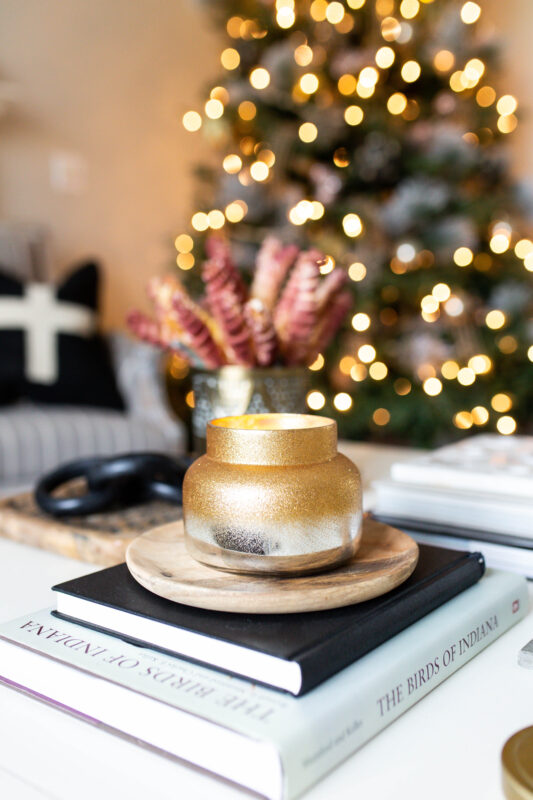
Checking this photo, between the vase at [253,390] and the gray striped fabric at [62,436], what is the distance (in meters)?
0.81

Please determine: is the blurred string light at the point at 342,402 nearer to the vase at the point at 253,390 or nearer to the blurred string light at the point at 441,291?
the blurred string light at the point at 441,291

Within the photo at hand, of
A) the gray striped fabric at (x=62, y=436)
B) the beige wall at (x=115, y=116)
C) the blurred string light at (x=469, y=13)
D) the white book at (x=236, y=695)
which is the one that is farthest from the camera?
the beige wall at (x=115, y=116)

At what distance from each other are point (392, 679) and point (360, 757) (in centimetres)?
4

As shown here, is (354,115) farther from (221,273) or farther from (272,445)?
(272,445)

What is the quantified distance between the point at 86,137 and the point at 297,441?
2.35 m

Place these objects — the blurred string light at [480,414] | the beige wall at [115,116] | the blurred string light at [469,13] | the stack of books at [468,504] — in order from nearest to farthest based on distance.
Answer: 1. the stack of books at [468,504]
2. the blurred string light at [480,414]
3. the blurred string light at [469,13]
4. the beige wall at [115,116]

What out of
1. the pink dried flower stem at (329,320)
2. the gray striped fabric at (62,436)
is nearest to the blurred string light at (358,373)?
the gray striped fabric at (62,436)

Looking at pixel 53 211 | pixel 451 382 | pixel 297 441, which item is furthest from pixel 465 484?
pixel 53 211

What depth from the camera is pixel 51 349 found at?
1.77 meters

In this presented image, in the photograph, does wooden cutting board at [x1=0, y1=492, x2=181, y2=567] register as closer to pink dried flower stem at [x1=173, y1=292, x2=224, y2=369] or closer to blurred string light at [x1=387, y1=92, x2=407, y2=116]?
pink dried flower stem at [x1=173, y1=292, x2=224, y2=369]

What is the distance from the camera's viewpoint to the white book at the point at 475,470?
1.98 feet

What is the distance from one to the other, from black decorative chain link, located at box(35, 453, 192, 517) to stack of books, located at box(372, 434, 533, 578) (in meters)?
0.20

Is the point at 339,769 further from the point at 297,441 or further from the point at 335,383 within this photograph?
the point at 335,383

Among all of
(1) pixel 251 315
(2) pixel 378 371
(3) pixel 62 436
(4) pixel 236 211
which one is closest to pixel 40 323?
(3) pixel 62 436
